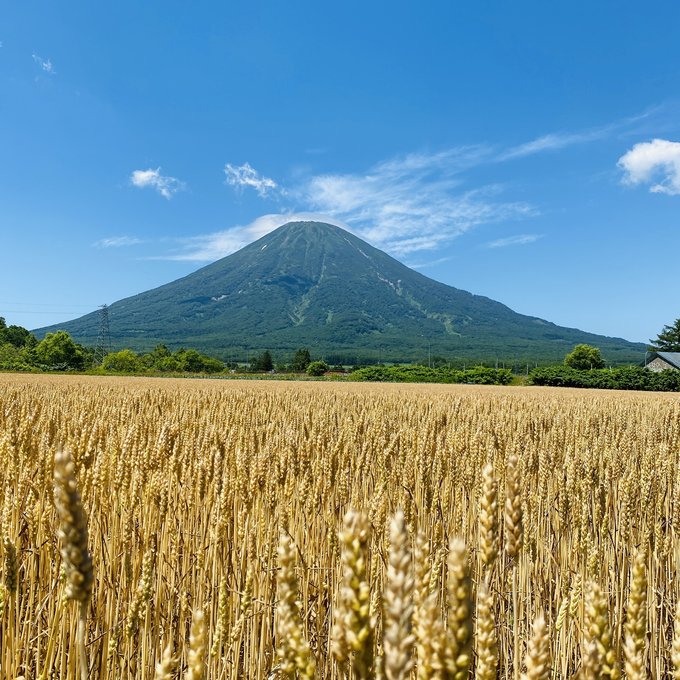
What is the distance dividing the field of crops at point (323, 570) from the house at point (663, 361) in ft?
217

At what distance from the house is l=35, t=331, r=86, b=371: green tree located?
7121 cm

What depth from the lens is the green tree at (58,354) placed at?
198 feet

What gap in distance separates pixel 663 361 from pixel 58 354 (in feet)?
251

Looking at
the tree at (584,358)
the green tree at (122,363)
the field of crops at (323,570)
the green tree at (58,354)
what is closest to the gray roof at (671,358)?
the tree at (584,358)

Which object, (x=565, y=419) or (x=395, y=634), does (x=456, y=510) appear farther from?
(x=565, y=419)

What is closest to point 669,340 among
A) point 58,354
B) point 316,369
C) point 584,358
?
point 584,358

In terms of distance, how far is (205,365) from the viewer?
231 ft

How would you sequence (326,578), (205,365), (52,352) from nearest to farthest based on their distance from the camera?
(326,578), (52,352), (205,365)

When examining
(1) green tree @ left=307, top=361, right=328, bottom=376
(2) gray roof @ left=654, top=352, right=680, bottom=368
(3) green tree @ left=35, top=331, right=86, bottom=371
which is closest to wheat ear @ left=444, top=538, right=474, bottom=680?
(1) green tree @ left=307, top=361, right=328, bottom=376

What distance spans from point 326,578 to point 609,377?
161 feet

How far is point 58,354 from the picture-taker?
6194cm

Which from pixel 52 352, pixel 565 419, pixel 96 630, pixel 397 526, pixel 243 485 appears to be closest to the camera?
pixel 397 526

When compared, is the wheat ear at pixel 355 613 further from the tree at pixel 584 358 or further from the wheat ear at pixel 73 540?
the tree at pixel 584 358

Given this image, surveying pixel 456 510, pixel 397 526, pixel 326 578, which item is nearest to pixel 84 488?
pixel 326 578
